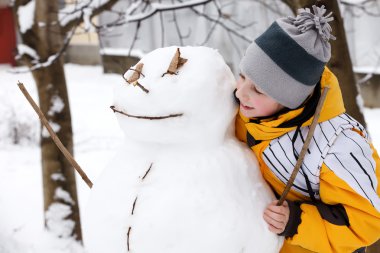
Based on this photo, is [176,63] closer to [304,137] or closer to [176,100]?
[176,100]

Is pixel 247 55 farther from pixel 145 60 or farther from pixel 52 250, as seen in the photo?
pixel 52 250

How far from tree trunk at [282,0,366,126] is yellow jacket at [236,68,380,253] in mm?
1165

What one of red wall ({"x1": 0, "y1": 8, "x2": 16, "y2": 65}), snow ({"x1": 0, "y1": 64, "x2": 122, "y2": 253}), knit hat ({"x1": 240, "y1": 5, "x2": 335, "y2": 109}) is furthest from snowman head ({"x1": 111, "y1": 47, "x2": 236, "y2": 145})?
red wall ({"x1": 0, "y1": 8, "x2": 16, "y2": 65})

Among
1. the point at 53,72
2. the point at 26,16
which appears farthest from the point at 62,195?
the point at 26,16

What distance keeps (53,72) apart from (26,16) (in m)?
0.47

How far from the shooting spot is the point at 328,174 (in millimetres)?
1351

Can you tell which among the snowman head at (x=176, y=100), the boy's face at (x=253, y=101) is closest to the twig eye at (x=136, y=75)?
the snowman head at (x=176, y=100)

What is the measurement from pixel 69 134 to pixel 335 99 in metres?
2.81

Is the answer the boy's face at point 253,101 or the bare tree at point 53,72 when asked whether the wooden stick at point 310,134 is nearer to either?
the boy's face at point 253,101

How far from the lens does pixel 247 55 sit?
4.68ft

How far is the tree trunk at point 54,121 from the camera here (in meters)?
3.73

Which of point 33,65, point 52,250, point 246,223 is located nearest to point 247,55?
point 246,223

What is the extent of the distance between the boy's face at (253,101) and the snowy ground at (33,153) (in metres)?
2.82

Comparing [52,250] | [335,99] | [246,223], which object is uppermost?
[335,99]
